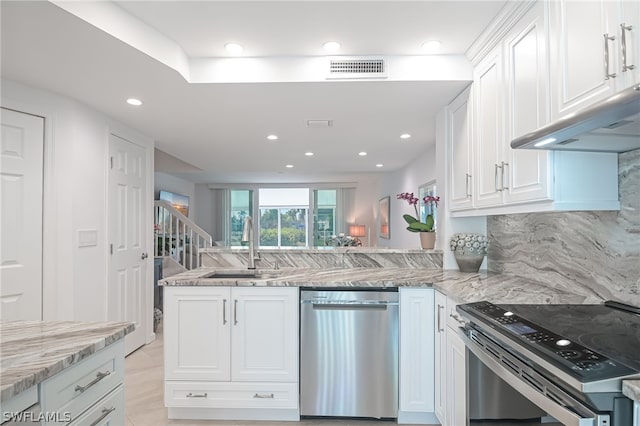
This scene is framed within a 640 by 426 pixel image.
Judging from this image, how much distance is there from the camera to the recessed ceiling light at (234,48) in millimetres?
2172

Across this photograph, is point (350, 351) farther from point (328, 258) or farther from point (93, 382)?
point (93, 382)

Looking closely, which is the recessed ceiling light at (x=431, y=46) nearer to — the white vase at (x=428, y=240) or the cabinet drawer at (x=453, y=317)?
the white vase at (x=428, y=240)

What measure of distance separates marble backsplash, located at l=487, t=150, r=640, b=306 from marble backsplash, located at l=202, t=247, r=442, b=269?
0.65 m

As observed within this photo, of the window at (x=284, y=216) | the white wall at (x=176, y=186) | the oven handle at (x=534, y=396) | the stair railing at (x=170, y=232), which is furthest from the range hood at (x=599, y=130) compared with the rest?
the window at (x=284, y=216)

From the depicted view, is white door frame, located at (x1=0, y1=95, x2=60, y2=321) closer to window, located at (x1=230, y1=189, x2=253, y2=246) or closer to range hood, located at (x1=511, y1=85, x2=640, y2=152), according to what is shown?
range hood, located at (x1=511, y1=85, x2=640, y2=152)

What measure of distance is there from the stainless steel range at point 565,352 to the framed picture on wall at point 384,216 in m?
5.86

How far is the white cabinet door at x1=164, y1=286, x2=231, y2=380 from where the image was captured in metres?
2.29

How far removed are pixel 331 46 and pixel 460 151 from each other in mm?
1146

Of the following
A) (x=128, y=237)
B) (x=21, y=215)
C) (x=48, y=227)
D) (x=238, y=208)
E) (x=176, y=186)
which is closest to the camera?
(x=21, y=215)

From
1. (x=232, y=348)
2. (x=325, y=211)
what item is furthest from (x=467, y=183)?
(x=325, y=211)

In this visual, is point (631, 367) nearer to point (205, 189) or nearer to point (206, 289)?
point (206, 289)

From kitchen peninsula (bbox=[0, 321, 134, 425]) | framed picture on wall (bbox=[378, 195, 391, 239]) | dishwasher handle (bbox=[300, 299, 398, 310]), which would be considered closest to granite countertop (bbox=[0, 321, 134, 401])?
kitchen peninsula (bbox=[0, 321, 134, 425])

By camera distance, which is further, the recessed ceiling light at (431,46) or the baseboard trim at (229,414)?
the baseboard trim at (229,414)

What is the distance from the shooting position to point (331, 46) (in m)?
2.19
